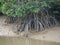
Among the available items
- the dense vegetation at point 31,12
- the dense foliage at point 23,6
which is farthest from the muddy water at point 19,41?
the dense foliage at point 23,6

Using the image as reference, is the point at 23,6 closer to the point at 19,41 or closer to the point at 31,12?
the point at 31,12

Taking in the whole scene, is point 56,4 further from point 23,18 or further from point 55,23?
point 23,18

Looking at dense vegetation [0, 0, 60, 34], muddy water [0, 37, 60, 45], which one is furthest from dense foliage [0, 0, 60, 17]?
muddy water [0, 37, 60, 45]

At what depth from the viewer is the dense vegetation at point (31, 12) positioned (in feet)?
50.2

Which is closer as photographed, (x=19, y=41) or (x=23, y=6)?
(x=19, y=41)

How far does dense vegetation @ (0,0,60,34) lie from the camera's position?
15312 mm

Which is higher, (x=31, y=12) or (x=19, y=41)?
(x=31, y=12)

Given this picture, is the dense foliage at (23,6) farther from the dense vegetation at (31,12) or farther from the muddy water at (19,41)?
the muddy water at (19,41)

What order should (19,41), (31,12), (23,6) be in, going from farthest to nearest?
(31,12) < (23,6) < (19,41)

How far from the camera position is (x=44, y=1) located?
1552 centimetres

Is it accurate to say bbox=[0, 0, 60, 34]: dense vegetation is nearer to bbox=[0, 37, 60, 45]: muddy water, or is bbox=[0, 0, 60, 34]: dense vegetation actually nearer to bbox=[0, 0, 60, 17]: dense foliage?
bbox=[0, 0, 60, 17]: dense foliage

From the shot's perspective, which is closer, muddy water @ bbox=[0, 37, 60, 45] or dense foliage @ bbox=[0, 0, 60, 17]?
muddy water @ bbox=[0, 37, 60, 45]

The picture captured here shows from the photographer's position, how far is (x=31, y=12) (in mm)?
15602

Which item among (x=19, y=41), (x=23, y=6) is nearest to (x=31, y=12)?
(x=23, y=6)
